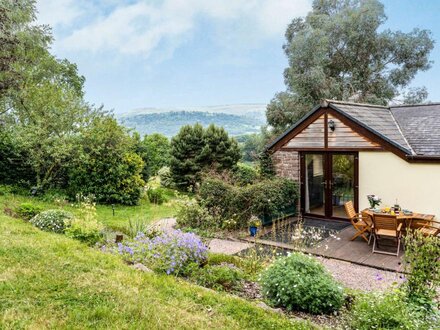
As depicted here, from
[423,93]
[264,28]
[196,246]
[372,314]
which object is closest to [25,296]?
[196,246]

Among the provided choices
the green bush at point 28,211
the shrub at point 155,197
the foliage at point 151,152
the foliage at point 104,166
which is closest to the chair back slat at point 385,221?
the green bush at point 28,211

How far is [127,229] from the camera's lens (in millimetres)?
8711

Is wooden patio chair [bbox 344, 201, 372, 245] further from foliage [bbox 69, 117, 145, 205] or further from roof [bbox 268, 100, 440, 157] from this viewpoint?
foliage [bbox 69, 117, 145, 205]

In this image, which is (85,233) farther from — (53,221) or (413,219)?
(413,219)

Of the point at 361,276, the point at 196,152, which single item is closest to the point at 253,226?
the point at 361,276

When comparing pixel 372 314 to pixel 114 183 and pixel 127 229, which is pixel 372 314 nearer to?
pixel 127 229

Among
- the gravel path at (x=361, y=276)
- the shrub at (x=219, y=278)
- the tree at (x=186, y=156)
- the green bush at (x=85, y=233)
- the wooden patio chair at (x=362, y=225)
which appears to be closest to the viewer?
the shrub at (x=219, y=278)

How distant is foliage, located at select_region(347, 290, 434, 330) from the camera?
345 cm

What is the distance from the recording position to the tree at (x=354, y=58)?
22.9 meters

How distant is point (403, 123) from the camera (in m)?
11.5

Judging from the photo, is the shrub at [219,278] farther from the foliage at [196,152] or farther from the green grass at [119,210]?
the foliage at [196,152]

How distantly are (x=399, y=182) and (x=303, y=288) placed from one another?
7.00 m

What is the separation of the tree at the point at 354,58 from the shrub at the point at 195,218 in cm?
1451

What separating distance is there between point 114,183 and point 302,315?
11404 mm
